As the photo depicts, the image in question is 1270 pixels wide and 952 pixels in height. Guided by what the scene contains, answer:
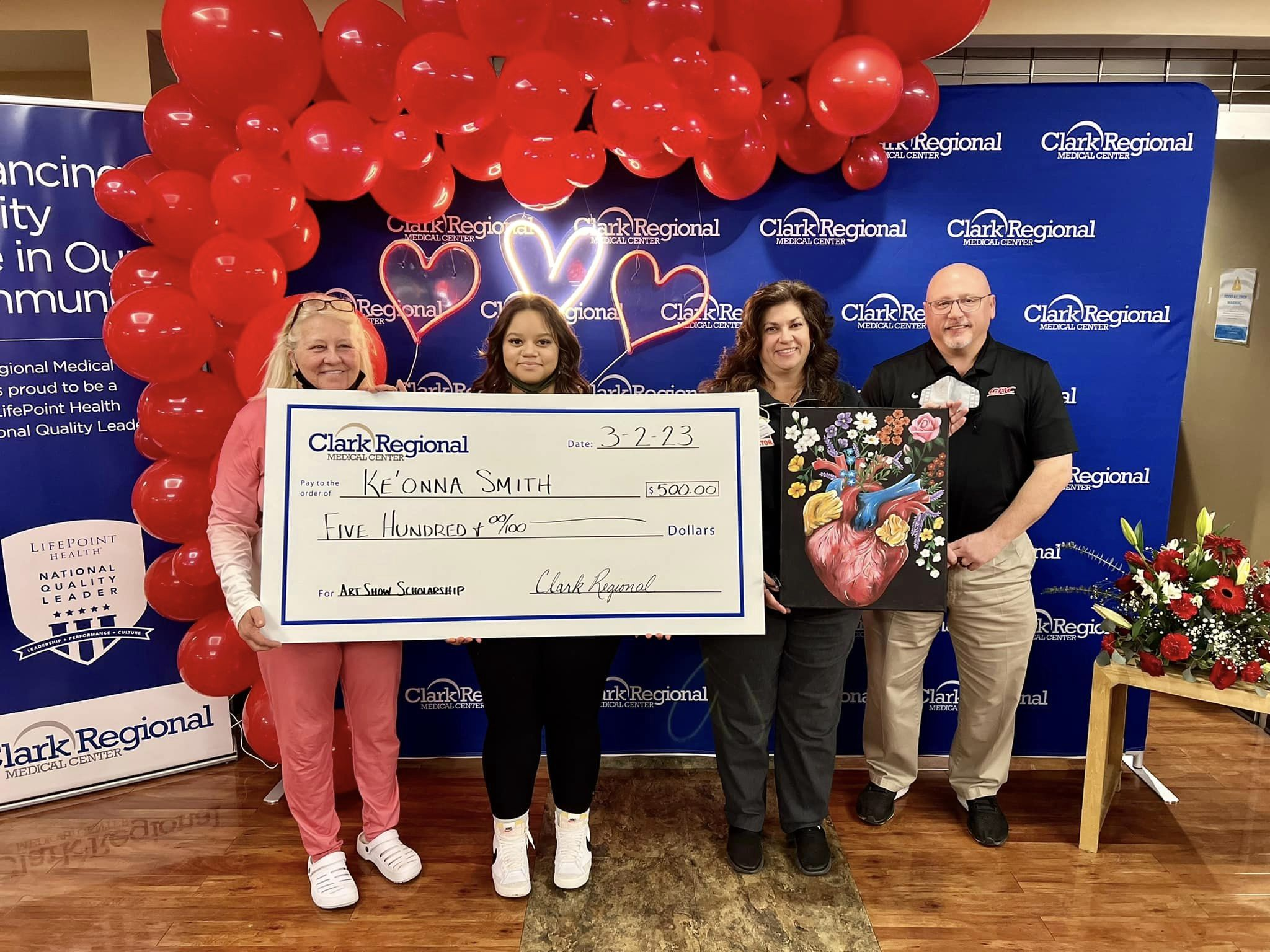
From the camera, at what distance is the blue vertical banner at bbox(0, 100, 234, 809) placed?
2.38m

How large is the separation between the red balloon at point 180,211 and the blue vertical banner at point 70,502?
414 millimetres

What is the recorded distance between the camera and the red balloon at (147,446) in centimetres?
233

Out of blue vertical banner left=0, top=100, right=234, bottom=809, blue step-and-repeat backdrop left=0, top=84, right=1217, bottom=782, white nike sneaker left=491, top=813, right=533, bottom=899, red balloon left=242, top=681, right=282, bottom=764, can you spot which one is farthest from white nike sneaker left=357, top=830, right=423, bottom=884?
blue step-and-repeat backdrop left=0, top=84, right=1217, bottom=782

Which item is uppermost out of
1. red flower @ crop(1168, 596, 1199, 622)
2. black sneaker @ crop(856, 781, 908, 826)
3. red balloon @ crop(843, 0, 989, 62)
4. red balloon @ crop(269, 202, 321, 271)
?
red balloon @ crop(843, 0, 989, 62)

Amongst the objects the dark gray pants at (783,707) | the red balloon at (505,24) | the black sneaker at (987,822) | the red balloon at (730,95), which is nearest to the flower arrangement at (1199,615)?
the black sneaker at (987,822)

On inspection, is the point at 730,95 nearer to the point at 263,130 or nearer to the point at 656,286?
the point at 656,286

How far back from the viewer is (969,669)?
7.79 ft

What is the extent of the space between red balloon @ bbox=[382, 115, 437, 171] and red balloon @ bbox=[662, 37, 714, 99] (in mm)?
686

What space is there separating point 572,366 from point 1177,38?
317 centimetres

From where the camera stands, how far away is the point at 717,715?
2.15m

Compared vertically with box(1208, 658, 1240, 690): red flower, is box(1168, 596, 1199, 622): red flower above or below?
above

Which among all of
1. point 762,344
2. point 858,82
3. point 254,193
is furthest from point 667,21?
point 254,193

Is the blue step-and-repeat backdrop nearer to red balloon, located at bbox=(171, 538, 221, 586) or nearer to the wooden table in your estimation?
red balloon, located at bbox=(171, 538, 221, 586)

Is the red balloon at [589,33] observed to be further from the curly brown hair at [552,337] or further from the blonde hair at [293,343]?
the blonde hair at [293,343]
